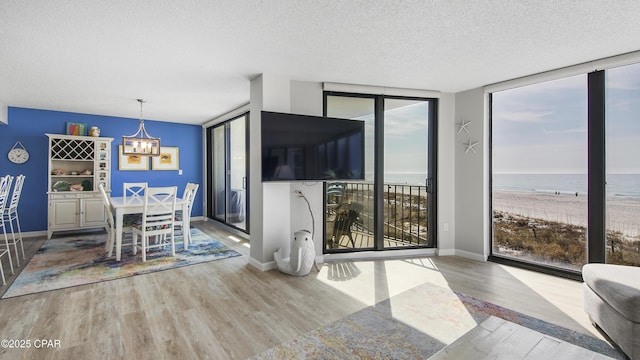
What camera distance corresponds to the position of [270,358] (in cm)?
187

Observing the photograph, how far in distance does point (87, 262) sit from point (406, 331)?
4016mm

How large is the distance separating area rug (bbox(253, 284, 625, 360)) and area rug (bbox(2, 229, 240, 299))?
236 centimetres

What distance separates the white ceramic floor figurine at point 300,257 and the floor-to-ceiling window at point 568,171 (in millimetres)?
2636

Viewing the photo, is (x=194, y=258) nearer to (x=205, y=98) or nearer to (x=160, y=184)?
(x=205, y=98)

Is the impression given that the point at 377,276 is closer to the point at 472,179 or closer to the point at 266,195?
the point at 266,195

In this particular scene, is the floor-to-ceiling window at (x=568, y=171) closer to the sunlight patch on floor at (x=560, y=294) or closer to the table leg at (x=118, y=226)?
the sunlight patch on floor at (x=560, y=294)

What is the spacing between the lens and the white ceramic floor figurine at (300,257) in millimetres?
3293

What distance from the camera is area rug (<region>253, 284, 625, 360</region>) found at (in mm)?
1937

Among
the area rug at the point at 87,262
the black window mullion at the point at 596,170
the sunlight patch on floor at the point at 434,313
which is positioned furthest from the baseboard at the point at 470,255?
the area rug at the point at 87,262

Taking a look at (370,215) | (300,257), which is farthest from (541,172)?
(300,257)

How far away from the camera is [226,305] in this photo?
2.62 meters

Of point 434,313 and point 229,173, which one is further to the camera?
point 229,173

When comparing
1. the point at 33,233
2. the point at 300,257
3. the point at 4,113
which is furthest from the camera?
the point at 33,233

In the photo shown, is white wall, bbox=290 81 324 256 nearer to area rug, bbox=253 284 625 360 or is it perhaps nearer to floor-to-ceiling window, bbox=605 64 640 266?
area rug, bbox=253 284 625 360
